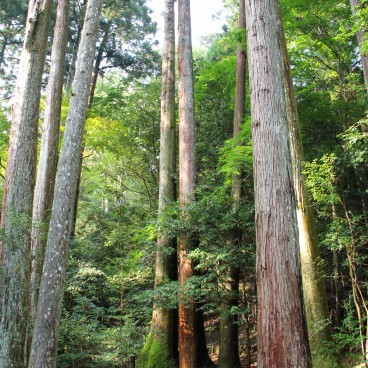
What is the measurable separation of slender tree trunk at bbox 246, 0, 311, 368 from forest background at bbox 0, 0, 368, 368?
101 inches

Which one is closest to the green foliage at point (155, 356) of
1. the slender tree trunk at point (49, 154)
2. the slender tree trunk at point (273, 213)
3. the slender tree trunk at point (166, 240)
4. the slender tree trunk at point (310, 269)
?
the slender tree trunk at point (166, 240)

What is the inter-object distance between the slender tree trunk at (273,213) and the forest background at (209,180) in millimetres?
2561

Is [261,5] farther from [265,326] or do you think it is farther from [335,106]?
[335,106]

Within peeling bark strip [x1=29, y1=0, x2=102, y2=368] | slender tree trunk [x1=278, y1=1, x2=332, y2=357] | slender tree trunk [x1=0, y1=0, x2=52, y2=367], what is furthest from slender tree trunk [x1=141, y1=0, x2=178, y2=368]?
slender tree trunk [x1=278, y1=1, x2=332, y2=357]

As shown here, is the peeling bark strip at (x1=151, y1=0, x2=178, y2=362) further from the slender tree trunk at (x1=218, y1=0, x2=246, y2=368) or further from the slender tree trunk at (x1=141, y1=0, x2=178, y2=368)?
the slender tree trunk at (x1=218, y1=0, x2=246, y2=368)

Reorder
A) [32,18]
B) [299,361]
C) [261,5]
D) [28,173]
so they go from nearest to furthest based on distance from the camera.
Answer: [299,361]
[261,5]
[28,173]
[32,18]

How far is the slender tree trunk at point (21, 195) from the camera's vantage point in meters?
5.29

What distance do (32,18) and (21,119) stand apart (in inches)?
83.1

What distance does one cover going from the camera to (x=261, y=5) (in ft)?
12.1

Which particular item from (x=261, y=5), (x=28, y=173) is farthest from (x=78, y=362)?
(x=261, y=5)

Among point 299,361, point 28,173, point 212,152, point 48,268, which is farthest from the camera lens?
point 212,152

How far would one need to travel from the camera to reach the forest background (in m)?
6.40

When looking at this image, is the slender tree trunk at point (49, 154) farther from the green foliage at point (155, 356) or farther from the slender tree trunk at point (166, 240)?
the green foliage at point (155, 356)

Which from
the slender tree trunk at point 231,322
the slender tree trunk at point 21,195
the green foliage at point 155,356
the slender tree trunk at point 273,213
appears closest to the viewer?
the slender tree trunk at point 273,213
